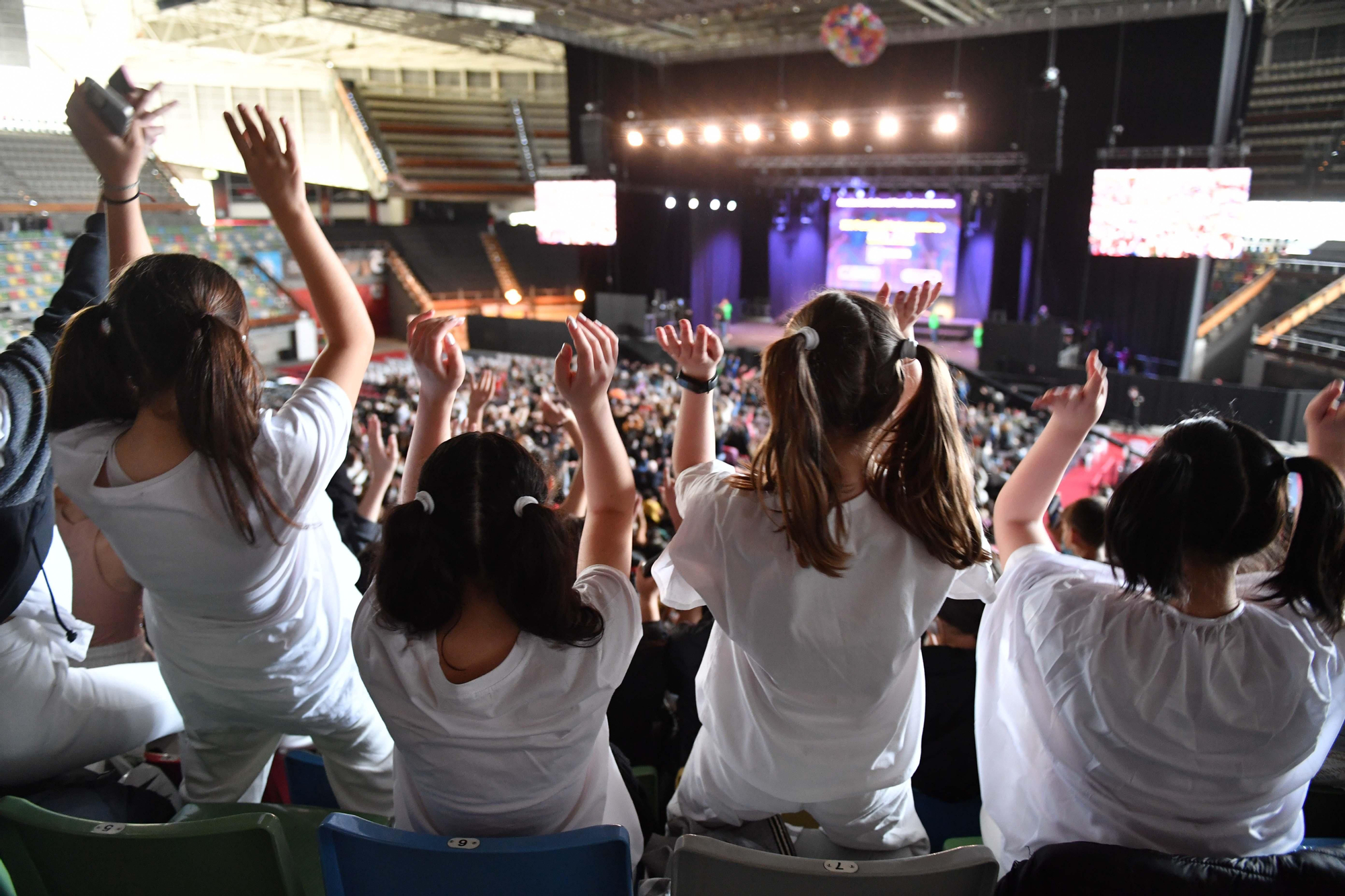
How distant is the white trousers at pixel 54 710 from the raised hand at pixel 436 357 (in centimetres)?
69

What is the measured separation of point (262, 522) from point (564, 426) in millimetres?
618

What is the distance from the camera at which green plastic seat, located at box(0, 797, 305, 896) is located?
3.27ft

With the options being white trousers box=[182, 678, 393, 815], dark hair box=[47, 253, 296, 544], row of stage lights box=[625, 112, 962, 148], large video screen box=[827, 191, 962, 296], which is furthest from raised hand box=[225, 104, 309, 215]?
large video screen box=[827, 191, 962, 296]

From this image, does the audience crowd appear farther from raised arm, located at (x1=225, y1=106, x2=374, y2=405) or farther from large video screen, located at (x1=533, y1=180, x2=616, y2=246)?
large video screen, located at (x1=533, y1=180, x2=616, y2=246)

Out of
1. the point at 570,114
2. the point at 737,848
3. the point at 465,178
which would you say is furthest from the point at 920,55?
the point at 737,848

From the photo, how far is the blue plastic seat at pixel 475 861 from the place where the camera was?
94 centimetres

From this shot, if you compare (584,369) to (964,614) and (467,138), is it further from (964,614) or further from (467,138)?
(467,138)

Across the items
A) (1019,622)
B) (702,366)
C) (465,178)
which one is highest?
(465,178)

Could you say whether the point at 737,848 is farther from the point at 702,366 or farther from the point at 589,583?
the point at 702,366

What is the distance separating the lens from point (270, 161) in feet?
3.65

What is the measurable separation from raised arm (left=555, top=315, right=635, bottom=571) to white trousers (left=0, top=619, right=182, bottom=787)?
0.83 meters

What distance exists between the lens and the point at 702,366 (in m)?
1.21

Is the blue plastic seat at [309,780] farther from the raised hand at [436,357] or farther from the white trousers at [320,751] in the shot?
the raised hand at [436,357]

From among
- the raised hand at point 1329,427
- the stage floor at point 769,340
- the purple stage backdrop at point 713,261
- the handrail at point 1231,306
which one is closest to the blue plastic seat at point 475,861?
the raised hand at point 1329,427
